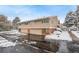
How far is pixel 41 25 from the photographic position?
5.97ft

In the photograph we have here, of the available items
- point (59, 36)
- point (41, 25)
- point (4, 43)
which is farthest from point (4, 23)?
point (59, 36)

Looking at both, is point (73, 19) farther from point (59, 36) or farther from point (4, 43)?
point (4, 43)

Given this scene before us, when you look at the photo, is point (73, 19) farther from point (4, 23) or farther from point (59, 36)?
point (4, 23)

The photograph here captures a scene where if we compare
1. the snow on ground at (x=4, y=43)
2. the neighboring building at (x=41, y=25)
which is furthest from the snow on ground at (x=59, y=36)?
the snow on ground at (x=4, y=43)

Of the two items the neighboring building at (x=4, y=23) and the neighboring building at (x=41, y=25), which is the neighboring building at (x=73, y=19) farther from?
the neighboring building at (x=4, y=23)

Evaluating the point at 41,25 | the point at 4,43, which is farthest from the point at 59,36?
the point at 4,43

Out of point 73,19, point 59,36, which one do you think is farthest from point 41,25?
point 73,19

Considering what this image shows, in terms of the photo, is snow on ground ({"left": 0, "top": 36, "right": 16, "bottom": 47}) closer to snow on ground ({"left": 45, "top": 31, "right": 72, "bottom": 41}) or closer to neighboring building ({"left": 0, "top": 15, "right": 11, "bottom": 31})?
neighboring building ({"left": 0, "top": 15, "right": 11, "bottom": 31})

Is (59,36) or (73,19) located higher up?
(73,19)

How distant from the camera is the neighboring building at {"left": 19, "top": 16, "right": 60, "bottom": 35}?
1.81 meters

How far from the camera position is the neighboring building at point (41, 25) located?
71.2 inches

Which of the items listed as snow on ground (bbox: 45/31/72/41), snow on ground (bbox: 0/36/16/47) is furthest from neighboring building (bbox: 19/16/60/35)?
snow on ground (bbox: 0/36/16/47)

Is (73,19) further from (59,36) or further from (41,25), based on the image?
(41,25)

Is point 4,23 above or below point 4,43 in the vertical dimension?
above
